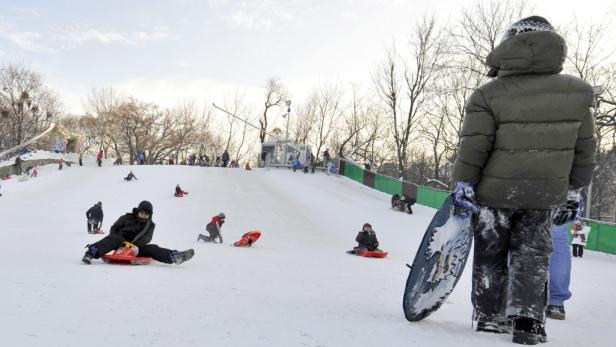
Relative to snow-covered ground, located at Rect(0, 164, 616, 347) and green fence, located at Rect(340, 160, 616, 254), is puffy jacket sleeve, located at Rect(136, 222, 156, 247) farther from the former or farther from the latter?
green fence, located at Rect(340, 160, 616, 254)

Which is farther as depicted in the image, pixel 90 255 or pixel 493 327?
pixel 90 255

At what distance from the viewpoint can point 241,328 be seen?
292 cm

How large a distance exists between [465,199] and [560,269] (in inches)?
69.6

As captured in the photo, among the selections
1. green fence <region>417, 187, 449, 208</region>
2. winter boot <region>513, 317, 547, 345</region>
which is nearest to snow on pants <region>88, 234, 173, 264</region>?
winter boot <region>513, 317, 547, 345</region>

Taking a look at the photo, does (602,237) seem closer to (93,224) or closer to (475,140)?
(93,224)

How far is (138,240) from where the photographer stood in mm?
6523

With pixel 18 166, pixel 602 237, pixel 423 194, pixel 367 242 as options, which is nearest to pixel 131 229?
pixel 367 242

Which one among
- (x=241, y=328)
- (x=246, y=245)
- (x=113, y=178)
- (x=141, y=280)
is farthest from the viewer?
(x=113, y=178)

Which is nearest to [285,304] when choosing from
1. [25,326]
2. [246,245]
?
[25,326]

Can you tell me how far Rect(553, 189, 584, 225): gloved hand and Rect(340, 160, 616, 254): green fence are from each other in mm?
15765

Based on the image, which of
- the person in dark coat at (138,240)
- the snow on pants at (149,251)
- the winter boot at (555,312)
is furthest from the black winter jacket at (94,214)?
the winter boot at (555,312)

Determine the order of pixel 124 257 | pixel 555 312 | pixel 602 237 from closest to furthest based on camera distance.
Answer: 1. pixel 555 312
2. pixel 124 257
3. pixel 602 237

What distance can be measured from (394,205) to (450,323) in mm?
20902

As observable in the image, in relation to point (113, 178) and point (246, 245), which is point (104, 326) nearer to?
point (246, 245)
